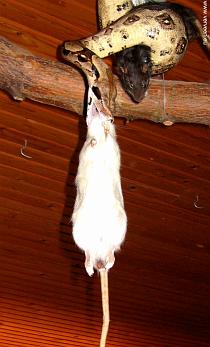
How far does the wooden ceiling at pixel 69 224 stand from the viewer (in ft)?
10.7

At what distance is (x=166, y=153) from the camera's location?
375cm

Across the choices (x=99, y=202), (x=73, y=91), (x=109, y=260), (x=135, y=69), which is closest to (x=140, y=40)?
(x=135, y=69)

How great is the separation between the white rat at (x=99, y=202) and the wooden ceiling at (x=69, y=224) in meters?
1.28

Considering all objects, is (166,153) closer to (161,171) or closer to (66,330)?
(161,171)

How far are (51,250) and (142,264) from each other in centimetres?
67

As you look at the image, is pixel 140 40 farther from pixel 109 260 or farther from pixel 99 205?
pixel 109 260

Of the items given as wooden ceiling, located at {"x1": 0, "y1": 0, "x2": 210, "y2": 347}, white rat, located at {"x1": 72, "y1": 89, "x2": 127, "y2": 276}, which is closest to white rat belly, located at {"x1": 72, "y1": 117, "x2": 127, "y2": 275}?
white rat, located at {"x1": 72, "y1": 89, "x2": 127, "y2": 276}

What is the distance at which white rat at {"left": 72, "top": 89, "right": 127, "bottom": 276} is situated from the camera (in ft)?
5.46

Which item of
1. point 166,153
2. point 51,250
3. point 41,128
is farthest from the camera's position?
point 51,250

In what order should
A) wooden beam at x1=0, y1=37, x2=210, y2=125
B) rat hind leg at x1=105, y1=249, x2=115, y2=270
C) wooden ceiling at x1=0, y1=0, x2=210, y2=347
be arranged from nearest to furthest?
rat hind leg at x1=105, y1=249, x2=115, y2=270 < wooden beam at x1=0, y1=37, x2=210, y2=125 < wooden ceiling at x1=0, y1=0, x2=210, y2=347

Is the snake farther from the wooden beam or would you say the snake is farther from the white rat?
the white rat

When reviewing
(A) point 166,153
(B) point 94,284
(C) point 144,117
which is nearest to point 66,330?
(B) point 94,284

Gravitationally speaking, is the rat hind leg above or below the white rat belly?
below

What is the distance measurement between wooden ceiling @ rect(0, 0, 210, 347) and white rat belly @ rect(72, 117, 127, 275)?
1.31 m
